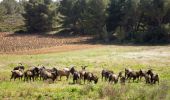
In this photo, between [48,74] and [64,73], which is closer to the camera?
[48,74]

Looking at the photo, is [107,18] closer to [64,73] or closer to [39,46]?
[39,46]

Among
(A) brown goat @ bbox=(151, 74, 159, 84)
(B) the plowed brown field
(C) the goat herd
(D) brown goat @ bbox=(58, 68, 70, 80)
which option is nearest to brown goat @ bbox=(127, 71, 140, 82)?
(C) the goat herd

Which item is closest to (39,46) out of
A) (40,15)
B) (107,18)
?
(107,18)

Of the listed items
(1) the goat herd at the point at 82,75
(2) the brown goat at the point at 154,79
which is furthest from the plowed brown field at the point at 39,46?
(2) the brown goat at the point at 154,79

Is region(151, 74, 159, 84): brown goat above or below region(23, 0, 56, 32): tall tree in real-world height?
below

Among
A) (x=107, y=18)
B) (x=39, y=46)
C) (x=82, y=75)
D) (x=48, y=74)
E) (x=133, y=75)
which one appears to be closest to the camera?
(x=48, y=74)

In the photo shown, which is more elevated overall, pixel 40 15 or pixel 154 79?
pixel 40 15

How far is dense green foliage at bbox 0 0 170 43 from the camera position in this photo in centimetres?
7412

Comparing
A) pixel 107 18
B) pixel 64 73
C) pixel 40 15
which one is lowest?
pixel 64 73

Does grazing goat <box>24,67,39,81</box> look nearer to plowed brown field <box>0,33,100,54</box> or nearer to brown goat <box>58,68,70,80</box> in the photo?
brown goat <box>58,68,70,80</box>

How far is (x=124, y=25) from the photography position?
82.1m

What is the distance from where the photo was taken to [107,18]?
84250mm

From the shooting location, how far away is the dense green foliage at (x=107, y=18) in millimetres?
74125

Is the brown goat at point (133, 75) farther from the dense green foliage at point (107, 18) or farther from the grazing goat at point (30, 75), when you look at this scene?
the dense green foliage at point (107, 18)
